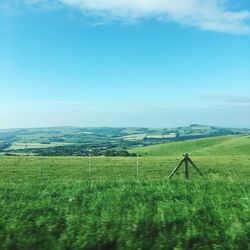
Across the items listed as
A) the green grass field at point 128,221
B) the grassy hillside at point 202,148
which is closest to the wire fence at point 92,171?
the green grass field at point 128,221

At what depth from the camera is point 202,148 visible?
108250mm

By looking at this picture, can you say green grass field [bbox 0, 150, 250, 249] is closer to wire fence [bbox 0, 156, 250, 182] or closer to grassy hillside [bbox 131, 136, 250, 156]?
wire fence [bbox 0, 156, 250, 182]

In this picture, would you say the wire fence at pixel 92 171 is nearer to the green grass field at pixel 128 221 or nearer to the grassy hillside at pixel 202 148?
the green grass field at pixel 128 221

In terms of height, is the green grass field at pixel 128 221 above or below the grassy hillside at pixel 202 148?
above

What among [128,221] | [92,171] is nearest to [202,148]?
[92,171]

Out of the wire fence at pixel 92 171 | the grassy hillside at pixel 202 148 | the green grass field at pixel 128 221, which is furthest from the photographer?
the grassy hillside at pixel 202 148

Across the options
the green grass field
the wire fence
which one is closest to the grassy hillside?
the wire fence

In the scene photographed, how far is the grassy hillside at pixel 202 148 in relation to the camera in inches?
3861

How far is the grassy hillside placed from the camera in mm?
98062

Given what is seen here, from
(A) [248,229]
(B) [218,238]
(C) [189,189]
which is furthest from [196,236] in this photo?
(C) [189,189]

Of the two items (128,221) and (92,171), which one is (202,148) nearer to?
(92,171)

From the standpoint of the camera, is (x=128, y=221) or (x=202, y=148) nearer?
(x=128, y=221)

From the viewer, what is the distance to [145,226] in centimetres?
827

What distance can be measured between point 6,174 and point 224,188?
94.8 feet
